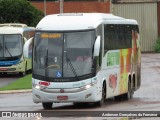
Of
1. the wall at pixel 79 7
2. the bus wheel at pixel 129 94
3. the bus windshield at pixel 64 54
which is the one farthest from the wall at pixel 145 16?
the bus windshield at pixel 64 54

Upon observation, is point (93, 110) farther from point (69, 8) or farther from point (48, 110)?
point (69, 8)

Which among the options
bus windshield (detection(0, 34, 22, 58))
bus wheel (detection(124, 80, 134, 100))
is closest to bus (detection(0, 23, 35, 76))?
bus windshield (detection(0, 34, 22, 58))

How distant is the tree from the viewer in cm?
6134

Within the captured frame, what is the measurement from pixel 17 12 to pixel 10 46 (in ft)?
58.3

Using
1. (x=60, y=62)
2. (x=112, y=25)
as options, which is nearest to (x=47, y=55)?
(x=60, y=62)

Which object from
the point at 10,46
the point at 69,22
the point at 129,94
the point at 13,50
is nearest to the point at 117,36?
the point at 129,94

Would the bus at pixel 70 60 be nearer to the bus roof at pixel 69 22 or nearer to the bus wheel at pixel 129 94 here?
the bus roof at pixel 69 22

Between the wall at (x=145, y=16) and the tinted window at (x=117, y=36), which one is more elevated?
the tinted window at (x=117, y=36)

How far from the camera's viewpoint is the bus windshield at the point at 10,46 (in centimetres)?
4372

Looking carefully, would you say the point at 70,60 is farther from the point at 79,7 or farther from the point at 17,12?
the point at 79,7

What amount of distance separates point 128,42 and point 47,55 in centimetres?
565

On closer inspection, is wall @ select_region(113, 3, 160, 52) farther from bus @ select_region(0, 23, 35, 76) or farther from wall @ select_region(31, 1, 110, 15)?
bus @ select_region(0, 23, 35, 76)

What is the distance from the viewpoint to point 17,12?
202ft

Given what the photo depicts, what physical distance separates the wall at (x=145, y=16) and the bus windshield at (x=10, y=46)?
2928 cm
